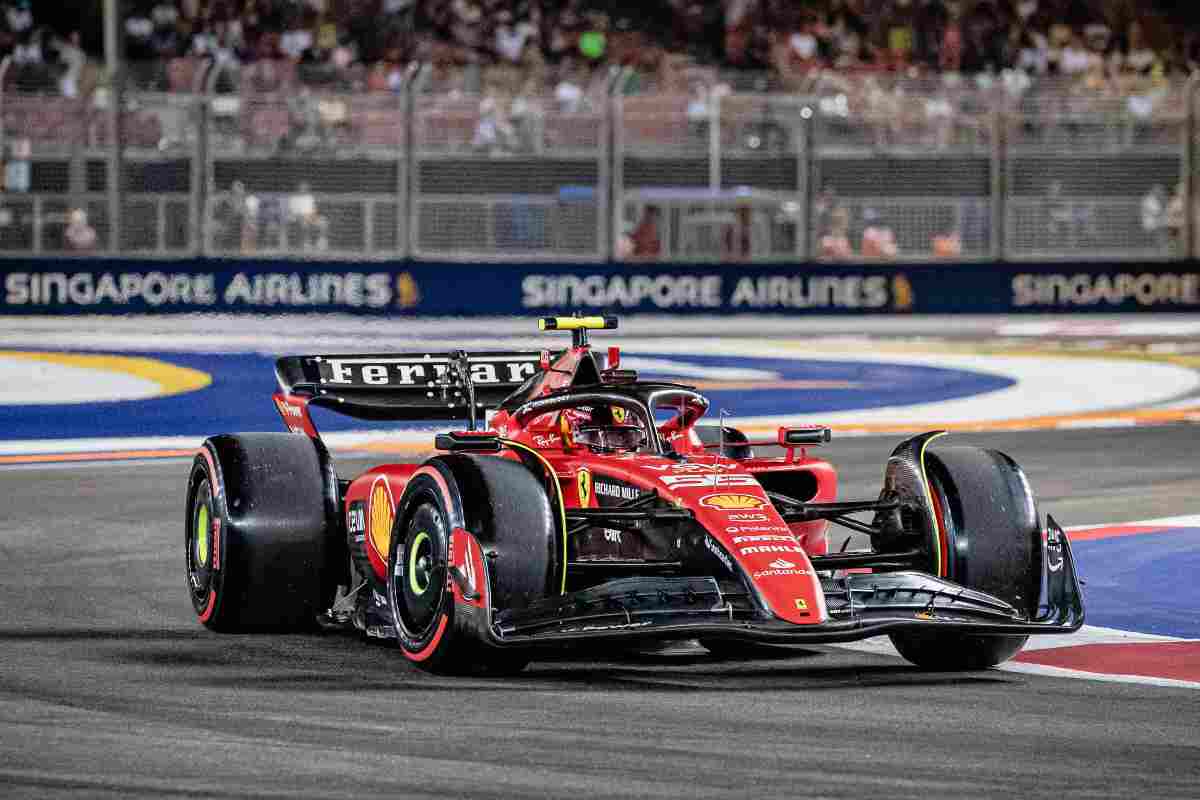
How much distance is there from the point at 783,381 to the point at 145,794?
58.5 ft

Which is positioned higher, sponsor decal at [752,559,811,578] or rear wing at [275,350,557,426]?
rear wing at [275,350,557,426]

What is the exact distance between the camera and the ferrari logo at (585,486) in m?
8.81

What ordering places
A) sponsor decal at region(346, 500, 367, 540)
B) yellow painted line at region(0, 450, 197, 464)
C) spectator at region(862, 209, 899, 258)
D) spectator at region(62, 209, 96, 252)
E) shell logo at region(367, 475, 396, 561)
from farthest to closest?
spectator at region(862, 209, 899, 258) < spectator at region(62, 209, 96, 252) < yellow painted line at region(0, 450, 197, 464) < sponsor decal at region(346, 500, 367, 540) < shell logo at region(367, 475, 396, 561)

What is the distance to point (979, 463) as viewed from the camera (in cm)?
890

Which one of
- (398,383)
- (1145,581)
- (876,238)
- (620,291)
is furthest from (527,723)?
(620,291)

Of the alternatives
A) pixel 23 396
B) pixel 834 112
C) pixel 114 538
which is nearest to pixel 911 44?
pixel 834 112

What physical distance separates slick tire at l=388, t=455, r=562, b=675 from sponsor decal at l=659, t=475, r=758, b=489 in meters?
0.45

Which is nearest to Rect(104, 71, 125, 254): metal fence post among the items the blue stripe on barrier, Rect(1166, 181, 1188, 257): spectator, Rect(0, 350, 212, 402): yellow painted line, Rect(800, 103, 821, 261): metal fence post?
Rect(0, 350, 212, 402): yellow painted line

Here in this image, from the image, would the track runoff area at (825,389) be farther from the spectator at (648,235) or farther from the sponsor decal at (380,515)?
the sponsor decal at (380,515)

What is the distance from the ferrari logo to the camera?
8812 mm

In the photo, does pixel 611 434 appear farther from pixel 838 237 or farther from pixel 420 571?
pixel 838 237

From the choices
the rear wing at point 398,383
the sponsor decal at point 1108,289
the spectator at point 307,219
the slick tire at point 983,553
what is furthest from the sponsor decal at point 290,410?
the sponsor decal at point 1108,289

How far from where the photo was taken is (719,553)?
814cm

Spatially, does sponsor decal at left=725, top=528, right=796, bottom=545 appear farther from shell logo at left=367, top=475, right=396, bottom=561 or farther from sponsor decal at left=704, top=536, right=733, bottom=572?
shell logo at left=367, top=475, right=396, bottom=561
